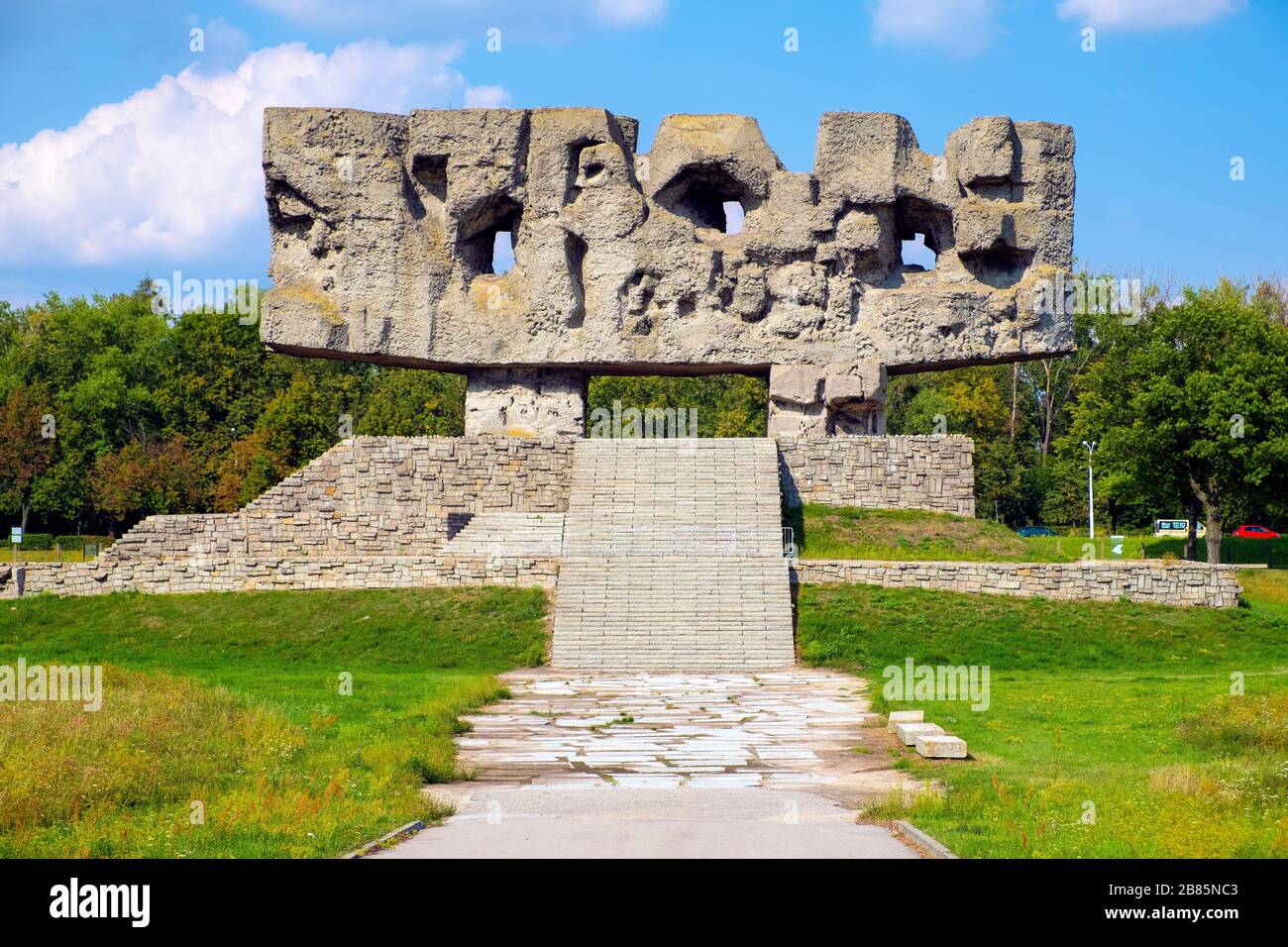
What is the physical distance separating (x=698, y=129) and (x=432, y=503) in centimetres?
852

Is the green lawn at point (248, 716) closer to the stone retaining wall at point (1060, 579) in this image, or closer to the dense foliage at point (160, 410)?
the stone retaining wall at point (1060, 579)

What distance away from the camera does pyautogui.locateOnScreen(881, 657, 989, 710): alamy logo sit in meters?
16.1

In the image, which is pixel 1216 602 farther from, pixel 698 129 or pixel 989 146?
pixel 698 129

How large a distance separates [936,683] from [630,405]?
122ft

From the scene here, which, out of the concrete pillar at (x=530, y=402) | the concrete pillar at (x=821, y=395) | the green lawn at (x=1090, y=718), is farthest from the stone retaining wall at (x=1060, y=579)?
the concrete pillar at (x=530, y=402)

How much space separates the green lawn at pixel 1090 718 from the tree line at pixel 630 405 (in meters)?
10.3

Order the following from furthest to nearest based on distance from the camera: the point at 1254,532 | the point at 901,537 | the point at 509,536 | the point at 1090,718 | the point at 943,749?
Result: the point at 1254,532 → the point at 901,537 → the point at 509,536 → the point at 1090,718 → the point at 943,749

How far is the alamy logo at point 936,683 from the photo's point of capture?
1614 cm

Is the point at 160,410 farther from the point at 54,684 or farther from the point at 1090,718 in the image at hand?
the point at 1090,718

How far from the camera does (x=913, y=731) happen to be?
12.9 metres

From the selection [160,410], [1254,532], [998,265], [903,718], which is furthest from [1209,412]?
[160,410]
